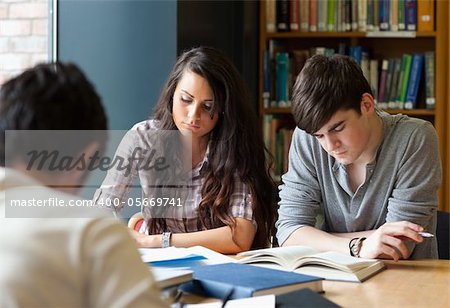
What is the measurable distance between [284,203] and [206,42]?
153 centimetres

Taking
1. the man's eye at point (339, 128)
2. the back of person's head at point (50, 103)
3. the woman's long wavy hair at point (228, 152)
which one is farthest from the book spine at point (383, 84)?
the back of person's head at point (50, 103)

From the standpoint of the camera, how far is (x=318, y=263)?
→ 74.0 inches

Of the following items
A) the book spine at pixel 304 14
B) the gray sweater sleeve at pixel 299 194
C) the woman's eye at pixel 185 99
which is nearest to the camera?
the gray sweater sleeve at pixel 299 194

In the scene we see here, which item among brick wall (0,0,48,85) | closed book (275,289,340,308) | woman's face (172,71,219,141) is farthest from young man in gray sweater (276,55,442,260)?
brick wall (0,0,48,85)

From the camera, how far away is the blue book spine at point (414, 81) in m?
4.13

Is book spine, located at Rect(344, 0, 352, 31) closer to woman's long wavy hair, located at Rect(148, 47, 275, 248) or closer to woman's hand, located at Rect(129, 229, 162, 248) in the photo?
woman's long wavy hair, located at Rect(148, 47, 275, 248)

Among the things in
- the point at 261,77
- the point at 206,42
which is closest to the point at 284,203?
the point at 206,42

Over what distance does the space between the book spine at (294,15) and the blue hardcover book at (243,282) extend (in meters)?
2.66

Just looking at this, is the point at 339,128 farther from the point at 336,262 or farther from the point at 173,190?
the point at 173,190

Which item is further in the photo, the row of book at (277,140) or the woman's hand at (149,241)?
the row of book at (277,140)

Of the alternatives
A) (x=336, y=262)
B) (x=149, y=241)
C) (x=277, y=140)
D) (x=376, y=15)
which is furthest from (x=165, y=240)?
(x=376, y=15)

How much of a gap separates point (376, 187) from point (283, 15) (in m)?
2.19

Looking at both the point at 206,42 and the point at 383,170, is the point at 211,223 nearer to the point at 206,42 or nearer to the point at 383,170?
the point at 383,170

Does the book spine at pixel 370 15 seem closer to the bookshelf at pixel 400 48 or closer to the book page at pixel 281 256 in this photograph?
the bookshelf at pixel 400 48
